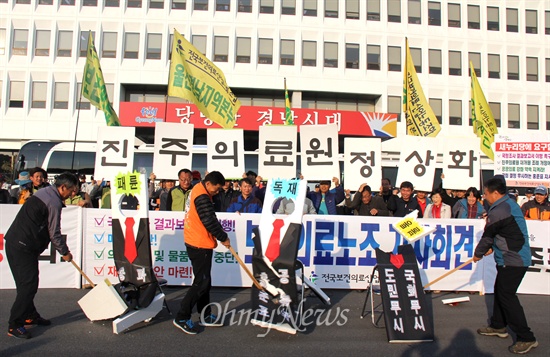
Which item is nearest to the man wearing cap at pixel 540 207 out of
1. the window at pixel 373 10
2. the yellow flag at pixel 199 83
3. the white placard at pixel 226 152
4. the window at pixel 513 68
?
the white placard at pixel 226 152

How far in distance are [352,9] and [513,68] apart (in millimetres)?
13389

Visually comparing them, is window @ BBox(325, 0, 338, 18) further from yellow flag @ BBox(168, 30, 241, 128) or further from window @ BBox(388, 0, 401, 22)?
yellow flag @ BBox(168, 30, 241, 128)

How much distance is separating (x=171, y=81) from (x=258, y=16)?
23944mm

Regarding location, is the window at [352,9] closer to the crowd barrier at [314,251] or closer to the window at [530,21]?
the window at [530,21]

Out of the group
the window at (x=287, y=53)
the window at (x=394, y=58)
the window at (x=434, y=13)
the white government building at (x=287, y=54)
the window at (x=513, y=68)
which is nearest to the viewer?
the white government building at (x=287, y=54)

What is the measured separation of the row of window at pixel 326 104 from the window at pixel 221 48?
133 inches

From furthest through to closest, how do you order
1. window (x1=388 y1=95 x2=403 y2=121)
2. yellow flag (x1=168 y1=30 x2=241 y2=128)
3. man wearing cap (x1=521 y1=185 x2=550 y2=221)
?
window (x1=388 y1=95 x2=403 y2=121) → yellow flag (x1=168 y1=30 x2=241 y2=128) → man wearing cap (x1=521 y1=185 x2=550 y2=221)

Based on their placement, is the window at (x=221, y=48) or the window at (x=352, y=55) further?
the window at (x=352, y=55)

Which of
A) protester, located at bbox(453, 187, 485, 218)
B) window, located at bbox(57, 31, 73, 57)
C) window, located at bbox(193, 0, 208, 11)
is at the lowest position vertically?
protester, located at bbox(453, 187, 485, 218)

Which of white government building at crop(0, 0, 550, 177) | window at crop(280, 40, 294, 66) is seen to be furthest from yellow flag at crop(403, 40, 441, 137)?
window at crop(280, 40, 294, 66)

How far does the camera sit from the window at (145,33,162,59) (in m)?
29.4

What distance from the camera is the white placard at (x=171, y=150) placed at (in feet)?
25.3

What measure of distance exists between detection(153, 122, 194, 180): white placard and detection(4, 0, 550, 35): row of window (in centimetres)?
2499

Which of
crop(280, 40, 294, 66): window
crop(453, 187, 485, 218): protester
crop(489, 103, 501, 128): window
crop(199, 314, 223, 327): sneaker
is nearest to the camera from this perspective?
crop(199, 314, 223, 327): sneaker
